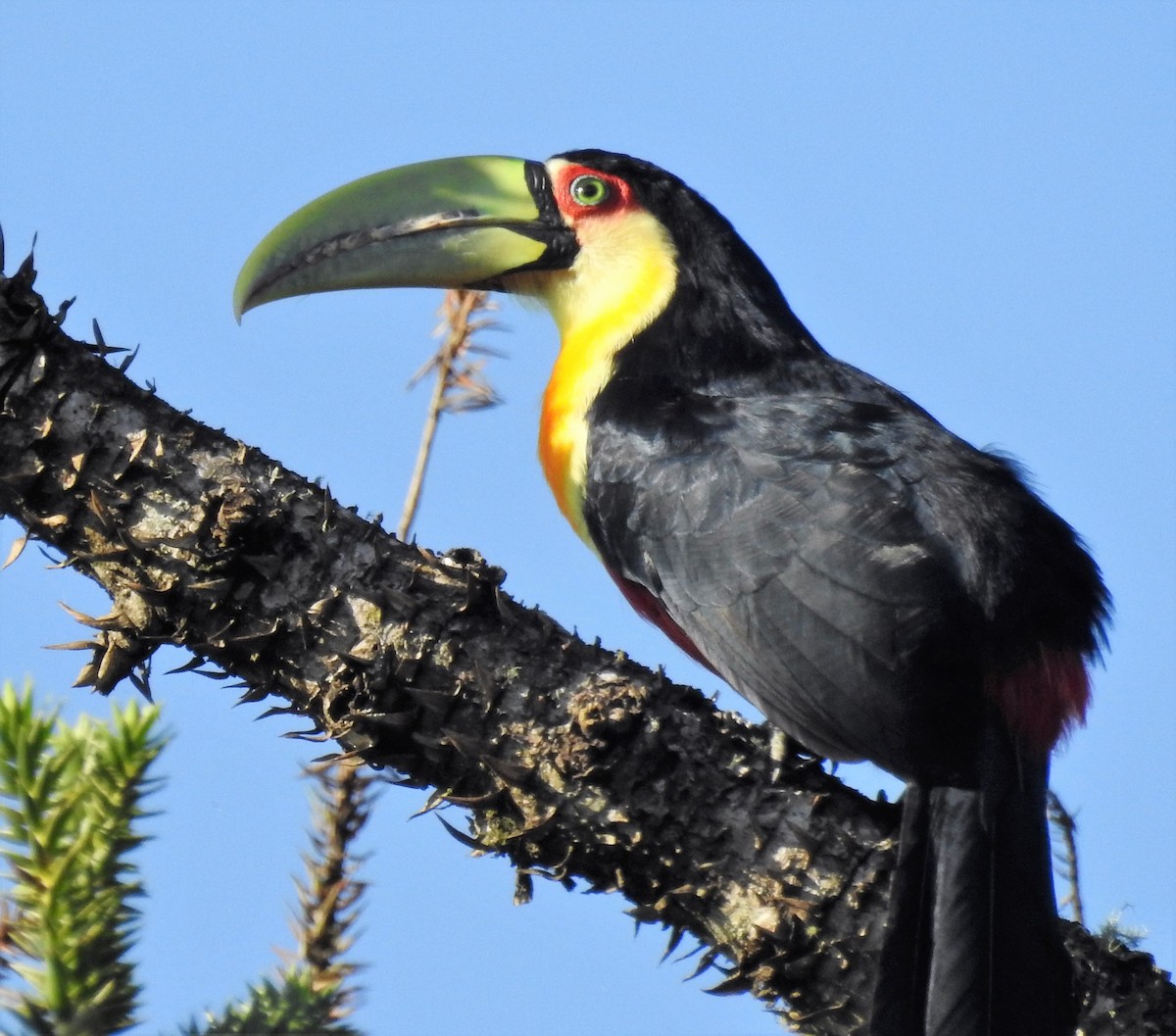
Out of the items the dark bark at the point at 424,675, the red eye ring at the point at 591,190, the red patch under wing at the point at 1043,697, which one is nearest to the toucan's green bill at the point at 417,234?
the red eye ring at the point at 591,190

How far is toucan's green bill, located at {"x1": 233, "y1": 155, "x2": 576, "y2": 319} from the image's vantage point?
5.37 m

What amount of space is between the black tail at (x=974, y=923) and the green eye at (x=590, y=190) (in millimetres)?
2759

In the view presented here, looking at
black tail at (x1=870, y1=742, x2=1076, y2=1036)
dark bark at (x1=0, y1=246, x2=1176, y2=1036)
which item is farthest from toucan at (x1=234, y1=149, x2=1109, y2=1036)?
dark bark at (x1=0, y1=246, x2=1176, y2=1036)

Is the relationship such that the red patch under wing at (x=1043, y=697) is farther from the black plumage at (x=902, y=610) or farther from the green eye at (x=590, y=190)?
the green eye at (x=590, y=190)

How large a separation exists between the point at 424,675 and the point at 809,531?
1243mm

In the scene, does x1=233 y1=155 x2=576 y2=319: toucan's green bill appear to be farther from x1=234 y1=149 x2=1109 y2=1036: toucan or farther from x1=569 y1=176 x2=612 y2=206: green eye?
x1=569 y1=176 x2=612 y2=206: green eye

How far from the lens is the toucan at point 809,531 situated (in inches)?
141

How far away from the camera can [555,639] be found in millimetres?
3576

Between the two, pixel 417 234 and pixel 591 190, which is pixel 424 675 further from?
pixel 591 190

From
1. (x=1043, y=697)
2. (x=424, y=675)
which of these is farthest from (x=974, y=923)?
(x=424, y=675)

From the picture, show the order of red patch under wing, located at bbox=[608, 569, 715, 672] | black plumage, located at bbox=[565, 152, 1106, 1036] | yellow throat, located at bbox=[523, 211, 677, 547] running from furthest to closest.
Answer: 1. yellow throat, located at bbox=[523, 211, 677, 547]
2. red patch under wing, located at bbox=[608, 569, 715, 672]
3. black plumage, located at bbox=[565, 152, 1106, 1036]

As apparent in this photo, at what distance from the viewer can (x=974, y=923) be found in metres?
3.53

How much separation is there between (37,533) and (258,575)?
1.71ft

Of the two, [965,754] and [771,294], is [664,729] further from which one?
[771,294]
